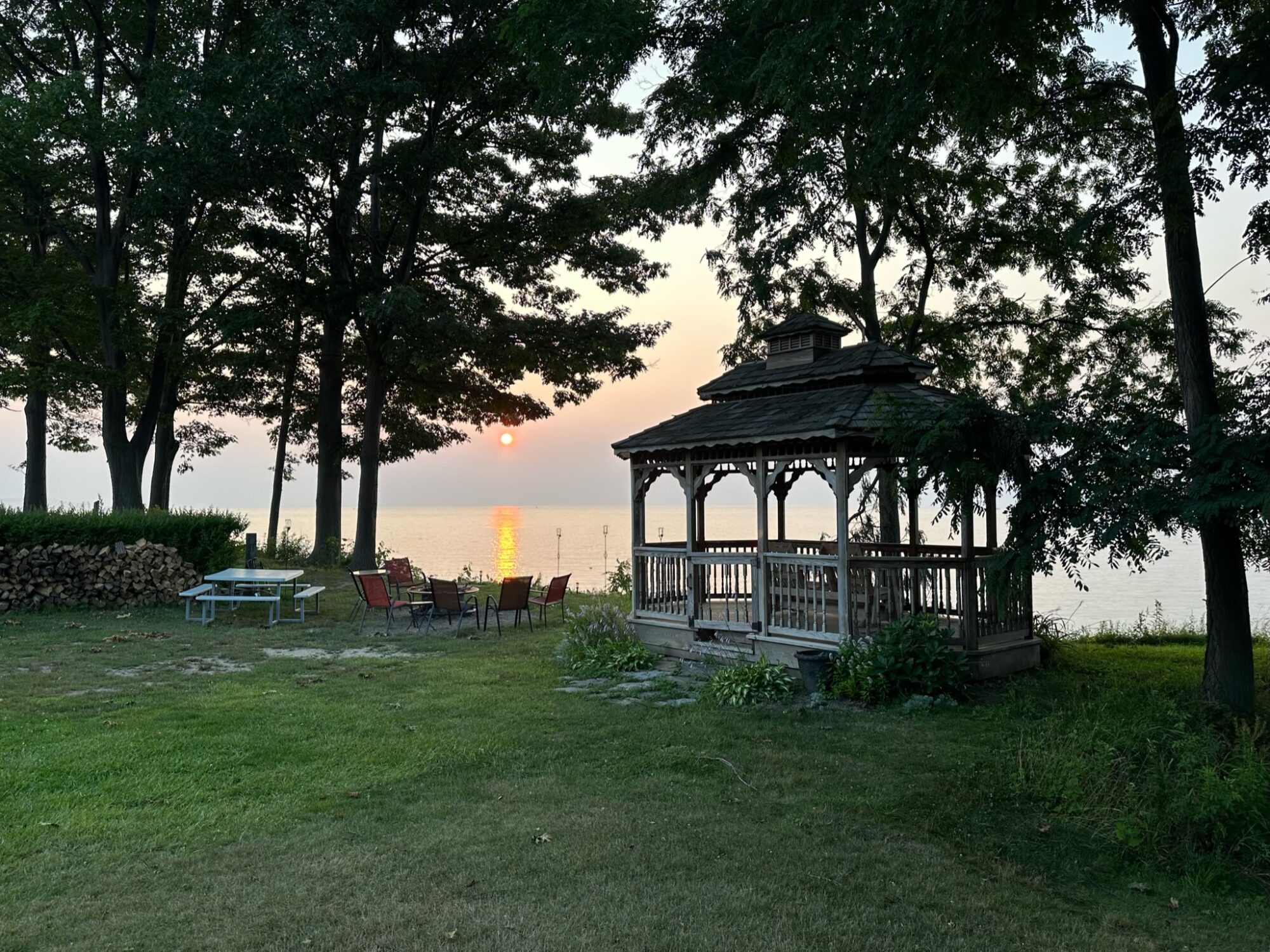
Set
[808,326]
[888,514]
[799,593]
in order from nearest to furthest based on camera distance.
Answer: [799,593], [808,326], [888,514]

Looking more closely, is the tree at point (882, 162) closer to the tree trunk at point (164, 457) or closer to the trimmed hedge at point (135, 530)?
the trimmed hedge at point (135, 530)

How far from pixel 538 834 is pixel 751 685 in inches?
166

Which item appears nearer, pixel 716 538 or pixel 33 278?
pixel 33 278

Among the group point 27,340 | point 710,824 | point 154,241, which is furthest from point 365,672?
point 27,340

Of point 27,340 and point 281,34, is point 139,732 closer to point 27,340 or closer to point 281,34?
point 281,34


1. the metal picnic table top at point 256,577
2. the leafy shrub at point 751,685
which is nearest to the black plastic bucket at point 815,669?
the leafy shrub at point 751,685

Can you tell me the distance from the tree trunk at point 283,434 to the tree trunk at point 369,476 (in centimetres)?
318

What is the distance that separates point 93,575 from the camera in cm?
1506

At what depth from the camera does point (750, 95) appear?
439 inches

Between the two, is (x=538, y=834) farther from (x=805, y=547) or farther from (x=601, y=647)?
(x=805, y=547)

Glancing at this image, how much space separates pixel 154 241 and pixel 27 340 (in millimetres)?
5294

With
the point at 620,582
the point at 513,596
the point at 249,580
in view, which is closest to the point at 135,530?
the point at 249,580

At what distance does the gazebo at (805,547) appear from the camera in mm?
9438

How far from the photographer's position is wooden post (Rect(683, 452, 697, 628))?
1123cm
